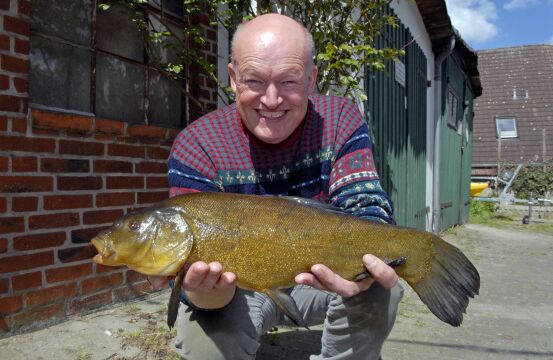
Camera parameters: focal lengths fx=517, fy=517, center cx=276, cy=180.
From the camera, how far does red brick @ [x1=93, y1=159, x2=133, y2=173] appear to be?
3.76 m

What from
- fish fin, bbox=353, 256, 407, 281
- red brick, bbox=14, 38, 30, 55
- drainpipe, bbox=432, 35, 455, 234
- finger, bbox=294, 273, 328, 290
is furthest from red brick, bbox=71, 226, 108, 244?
drainpipe, bbox=432, 35, 455, 234

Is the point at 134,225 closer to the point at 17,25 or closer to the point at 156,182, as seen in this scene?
the point at 17,25

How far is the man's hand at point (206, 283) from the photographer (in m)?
2.10

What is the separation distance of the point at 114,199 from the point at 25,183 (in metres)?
0.75

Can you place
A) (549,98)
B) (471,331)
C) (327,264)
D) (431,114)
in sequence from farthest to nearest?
(549,98)
(431,114)
(471,331)
(327,264)

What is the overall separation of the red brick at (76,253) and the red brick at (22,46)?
131 centimetres

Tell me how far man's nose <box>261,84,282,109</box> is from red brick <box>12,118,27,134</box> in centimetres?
167

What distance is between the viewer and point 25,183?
10.7ft

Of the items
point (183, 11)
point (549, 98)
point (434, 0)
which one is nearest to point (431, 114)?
point (434, 0)

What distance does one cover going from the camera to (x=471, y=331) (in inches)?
170

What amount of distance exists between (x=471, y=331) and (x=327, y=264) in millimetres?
2680

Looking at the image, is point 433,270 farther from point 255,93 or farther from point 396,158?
point 396,158

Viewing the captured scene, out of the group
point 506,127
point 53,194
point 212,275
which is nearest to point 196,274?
point 212,275

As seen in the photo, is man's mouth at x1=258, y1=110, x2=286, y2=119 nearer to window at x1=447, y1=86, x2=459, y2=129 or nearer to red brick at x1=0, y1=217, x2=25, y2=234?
red brick at x1=0, y1=217, x2=25, y2=234
